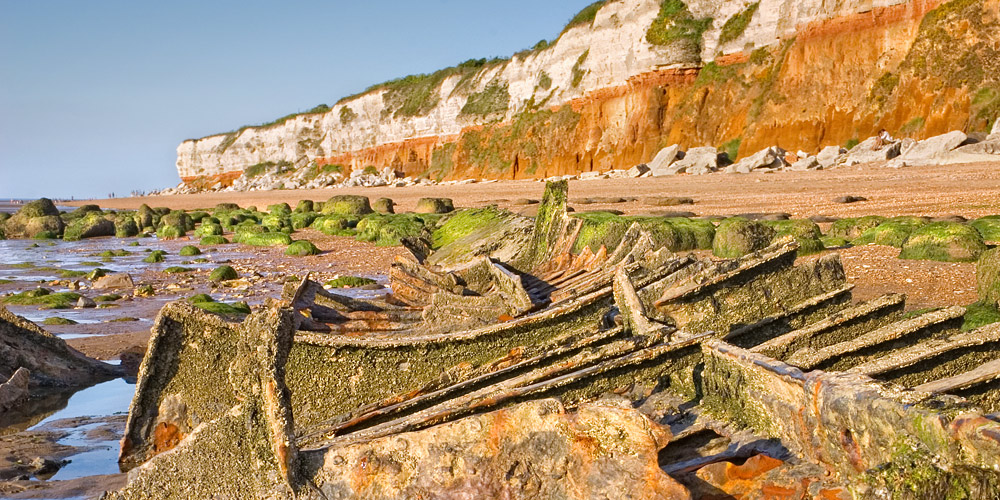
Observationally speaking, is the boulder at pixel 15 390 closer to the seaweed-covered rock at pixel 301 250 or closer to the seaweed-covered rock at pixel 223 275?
the seaweed-covered rock at pixel 223 275

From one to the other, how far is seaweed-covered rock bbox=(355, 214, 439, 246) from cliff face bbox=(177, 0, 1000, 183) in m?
17.8

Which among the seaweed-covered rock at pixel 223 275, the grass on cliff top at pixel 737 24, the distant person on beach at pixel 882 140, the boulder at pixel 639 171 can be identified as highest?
the grass on cliff top at pixel 737 24

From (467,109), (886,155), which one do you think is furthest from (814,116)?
(467,109)

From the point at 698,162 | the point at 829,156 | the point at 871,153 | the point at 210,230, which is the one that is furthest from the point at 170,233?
the point at 871,153

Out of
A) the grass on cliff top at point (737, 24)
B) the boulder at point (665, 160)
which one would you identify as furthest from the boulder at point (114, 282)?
the grass on cliff top at point (737, 24)

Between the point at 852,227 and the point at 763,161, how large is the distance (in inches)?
715

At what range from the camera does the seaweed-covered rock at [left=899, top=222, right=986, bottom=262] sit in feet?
36.7

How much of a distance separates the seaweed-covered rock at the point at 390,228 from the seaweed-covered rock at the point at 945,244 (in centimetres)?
1119

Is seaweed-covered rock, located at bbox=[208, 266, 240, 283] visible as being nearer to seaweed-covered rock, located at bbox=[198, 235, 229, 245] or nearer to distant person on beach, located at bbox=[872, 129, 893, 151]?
seaweed-covered rock, located at bbox=[198, 235, 229, 245]

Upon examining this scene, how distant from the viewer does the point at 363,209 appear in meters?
30.1

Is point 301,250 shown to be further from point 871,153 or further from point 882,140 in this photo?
point 882,140

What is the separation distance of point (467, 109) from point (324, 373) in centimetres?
5727

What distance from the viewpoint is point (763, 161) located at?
31.5 m

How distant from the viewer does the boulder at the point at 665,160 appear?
3587 cm
